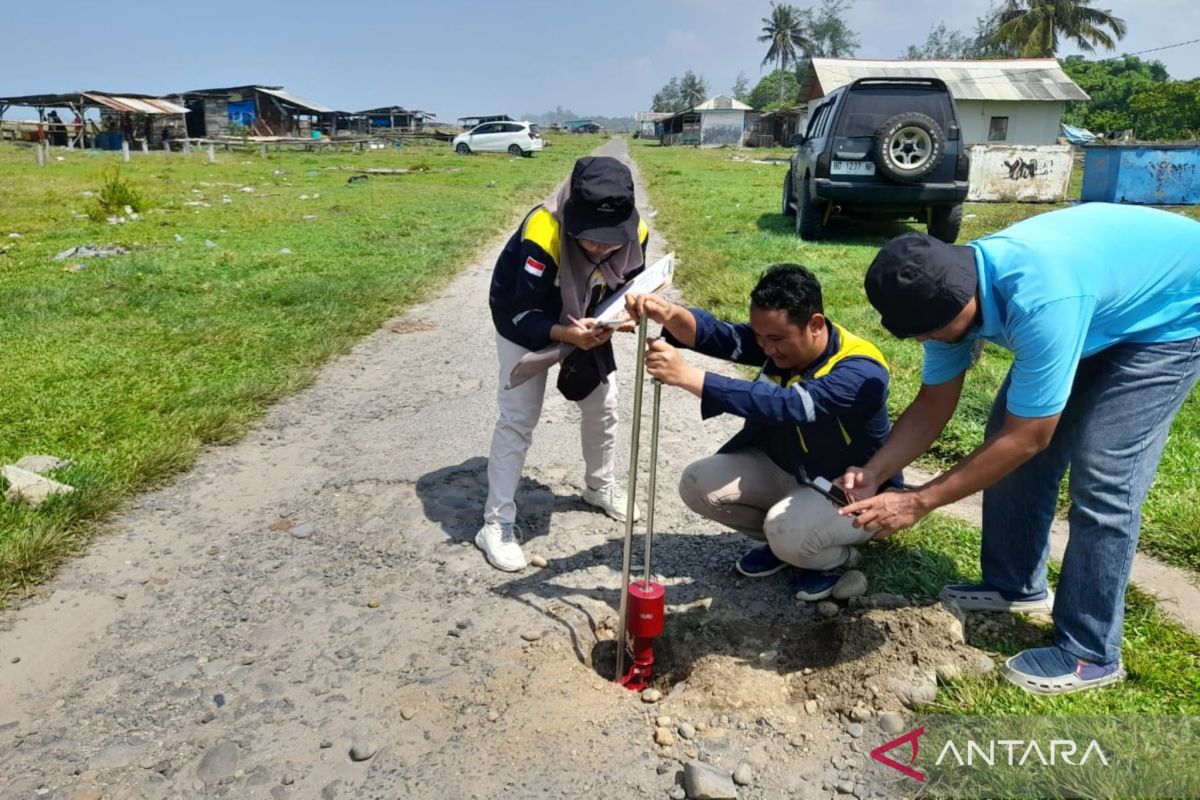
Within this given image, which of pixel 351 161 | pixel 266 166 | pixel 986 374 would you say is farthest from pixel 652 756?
pixel 351 161

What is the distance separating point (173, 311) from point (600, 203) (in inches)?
218

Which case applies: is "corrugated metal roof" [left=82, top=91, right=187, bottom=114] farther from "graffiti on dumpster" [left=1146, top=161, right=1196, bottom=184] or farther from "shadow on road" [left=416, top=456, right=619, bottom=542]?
"shadow on road" [left=416, top=456, right=619, bottom=542]

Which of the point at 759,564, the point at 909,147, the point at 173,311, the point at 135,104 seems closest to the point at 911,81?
the point at 909,147

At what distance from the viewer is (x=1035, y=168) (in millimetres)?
17234

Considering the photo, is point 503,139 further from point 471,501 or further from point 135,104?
point 471,501

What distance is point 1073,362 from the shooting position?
2.29m

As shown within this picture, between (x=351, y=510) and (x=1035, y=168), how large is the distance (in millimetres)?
17194

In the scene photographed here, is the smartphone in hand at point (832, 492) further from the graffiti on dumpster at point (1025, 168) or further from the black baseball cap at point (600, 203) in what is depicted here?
the graffiti on dumpster at point (1025, 168)

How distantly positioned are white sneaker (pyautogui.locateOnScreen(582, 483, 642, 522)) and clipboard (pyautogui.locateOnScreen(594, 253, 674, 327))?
3.76 feet

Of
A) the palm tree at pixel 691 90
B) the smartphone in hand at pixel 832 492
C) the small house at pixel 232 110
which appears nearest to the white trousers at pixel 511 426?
the smartphone in hand at pixel 832 492

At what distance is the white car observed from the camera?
35906 mm

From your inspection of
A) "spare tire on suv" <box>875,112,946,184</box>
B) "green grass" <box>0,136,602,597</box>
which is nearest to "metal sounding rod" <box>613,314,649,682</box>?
"green grass" <box>0,136,602,597</box>

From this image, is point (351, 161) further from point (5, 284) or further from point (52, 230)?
point (5, 284)

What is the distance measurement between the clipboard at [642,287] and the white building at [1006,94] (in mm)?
28806
